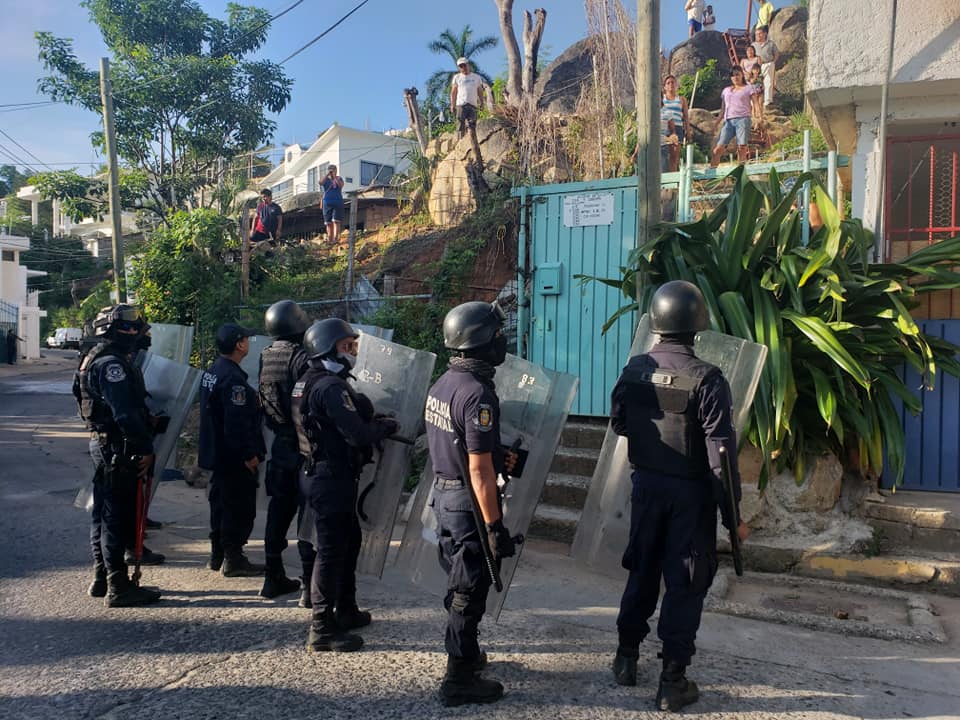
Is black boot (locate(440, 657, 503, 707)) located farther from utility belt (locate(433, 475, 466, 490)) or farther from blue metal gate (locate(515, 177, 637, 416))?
blue metal gate (locate(515, 177, 637, 416))

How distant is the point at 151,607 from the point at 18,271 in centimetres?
3573

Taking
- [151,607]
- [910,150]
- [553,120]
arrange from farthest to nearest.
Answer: [553,120], [910,150], [151,607]

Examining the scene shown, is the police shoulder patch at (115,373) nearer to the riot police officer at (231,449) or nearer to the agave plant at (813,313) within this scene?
the riot police officer at (231,449)

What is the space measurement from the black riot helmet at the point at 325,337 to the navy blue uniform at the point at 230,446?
3.57 ft

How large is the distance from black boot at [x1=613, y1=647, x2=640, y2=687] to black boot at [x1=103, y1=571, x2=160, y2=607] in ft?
8.77

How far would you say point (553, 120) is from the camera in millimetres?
9773

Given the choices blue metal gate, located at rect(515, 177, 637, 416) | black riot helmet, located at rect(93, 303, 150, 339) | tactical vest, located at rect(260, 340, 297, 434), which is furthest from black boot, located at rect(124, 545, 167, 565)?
blue metal gate, located at rect(515, 177, 637, 416)

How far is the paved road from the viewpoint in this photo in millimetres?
3018

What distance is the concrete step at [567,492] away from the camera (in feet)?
18.6

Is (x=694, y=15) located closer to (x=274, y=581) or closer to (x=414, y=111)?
(x=414, y=111)

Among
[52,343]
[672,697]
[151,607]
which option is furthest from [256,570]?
[52,343]

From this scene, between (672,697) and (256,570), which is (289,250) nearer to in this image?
(256,570)

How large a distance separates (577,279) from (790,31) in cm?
1978

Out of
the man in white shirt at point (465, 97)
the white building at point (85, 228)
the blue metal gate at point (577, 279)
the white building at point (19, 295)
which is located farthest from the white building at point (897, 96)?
the white building at point (85, 228)
